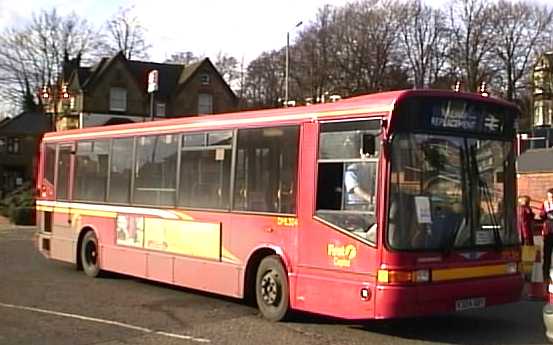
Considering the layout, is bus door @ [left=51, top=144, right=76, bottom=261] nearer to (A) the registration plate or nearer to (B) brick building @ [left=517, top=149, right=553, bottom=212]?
(A) the registration plate

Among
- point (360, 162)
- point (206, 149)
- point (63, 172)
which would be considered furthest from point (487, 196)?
point (63, 172)

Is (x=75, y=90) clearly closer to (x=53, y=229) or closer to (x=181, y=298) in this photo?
(x=53, y=229)

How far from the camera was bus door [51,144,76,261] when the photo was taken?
16766 mm

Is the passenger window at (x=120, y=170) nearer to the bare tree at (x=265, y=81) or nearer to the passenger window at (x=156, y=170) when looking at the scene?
the passenger window at (x=156, y=170)

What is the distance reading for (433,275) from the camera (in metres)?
9.65

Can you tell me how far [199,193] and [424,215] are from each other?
4.23m

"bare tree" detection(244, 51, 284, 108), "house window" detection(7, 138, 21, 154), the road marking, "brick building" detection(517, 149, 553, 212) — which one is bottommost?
the road marking

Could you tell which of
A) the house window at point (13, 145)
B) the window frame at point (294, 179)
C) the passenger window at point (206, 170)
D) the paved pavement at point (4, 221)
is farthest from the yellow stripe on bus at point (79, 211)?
the house window at point (13, 145)

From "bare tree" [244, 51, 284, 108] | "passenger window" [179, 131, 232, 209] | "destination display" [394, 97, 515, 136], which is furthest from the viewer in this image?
"bare tree" [244, 51, 284, 108]

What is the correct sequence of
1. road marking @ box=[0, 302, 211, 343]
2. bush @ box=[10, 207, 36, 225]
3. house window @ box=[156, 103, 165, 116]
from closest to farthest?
road marking @ box=[0, 302, 211, 343], bush @ box=[10, 207, 36, 225], house window @ box=[156, 103, 165, 116]

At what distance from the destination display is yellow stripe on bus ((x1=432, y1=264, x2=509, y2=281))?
1.58 meters

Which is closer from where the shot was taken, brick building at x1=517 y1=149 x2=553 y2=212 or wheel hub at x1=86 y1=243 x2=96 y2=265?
wheel hub at x1=86 y1=243 x2=96 y2=265

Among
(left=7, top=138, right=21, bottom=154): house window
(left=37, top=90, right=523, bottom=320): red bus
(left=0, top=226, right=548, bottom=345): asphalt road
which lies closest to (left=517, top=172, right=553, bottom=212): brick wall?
(left=0, top=226, right=548, bottom=345): asphalt road

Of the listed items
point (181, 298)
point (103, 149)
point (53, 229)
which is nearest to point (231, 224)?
point (181, 298)
